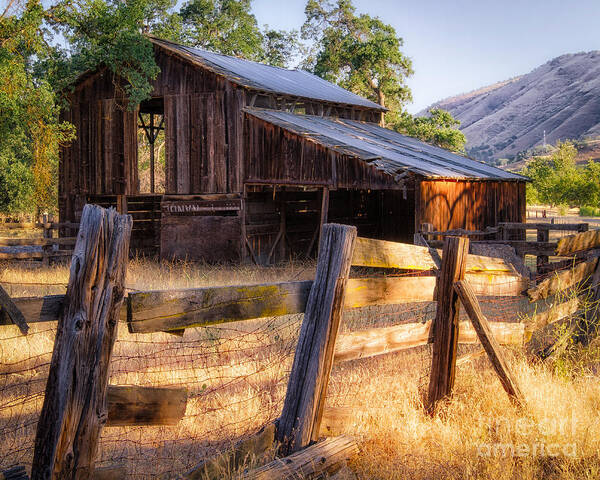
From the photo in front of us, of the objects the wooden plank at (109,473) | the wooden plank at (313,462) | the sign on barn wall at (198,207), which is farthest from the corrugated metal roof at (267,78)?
the wooden plank at (109,473)

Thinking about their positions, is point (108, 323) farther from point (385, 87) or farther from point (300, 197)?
point (385, 87)

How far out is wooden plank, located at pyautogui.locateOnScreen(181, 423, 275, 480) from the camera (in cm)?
401

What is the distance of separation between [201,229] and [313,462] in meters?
17.4

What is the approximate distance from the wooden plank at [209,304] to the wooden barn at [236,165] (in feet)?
43.6

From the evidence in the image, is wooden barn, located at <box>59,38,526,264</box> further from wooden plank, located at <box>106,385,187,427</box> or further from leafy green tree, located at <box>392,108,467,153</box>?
leafy green tree, located at <box>392,108,467,153</box>

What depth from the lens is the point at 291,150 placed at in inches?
768

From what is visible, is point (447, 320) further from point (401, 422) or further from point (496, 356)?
point (401, 422)

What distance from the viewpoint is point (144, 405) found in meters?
3.81

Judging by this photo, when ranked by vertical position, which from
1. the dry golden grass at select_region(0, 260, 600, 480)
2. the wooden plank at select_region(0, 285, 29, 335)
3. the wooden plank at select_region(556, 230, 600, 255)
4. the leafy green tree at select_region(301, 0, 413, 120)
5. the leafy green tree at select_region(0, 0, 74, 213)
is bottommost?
the dry golden grass at select_region(0, 260, 600, 480)

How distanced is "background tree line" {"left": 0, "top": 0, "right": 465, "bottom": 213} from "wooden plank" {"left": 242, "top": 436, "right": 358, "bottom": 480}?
1564 centimetres

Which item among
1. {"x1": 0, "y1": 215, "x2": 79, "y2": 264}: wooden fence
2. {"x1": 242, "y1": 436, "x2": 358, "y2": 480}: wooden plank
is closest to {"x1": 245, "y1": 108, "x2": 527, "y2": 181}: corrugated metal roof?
{"x1": 0, "y1": 215, "x2": 79, "y2": 264}: wooden fence

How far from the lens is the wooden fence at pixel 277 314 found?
3.41m

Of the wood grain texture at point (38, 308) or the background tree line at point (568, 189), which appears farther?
the background tree line at point (568, 189)

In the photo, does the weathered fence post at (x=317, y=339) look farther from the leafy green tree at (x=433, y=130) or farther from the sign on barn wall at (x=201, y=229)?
the leafy green tree at (x=433, y=130)
